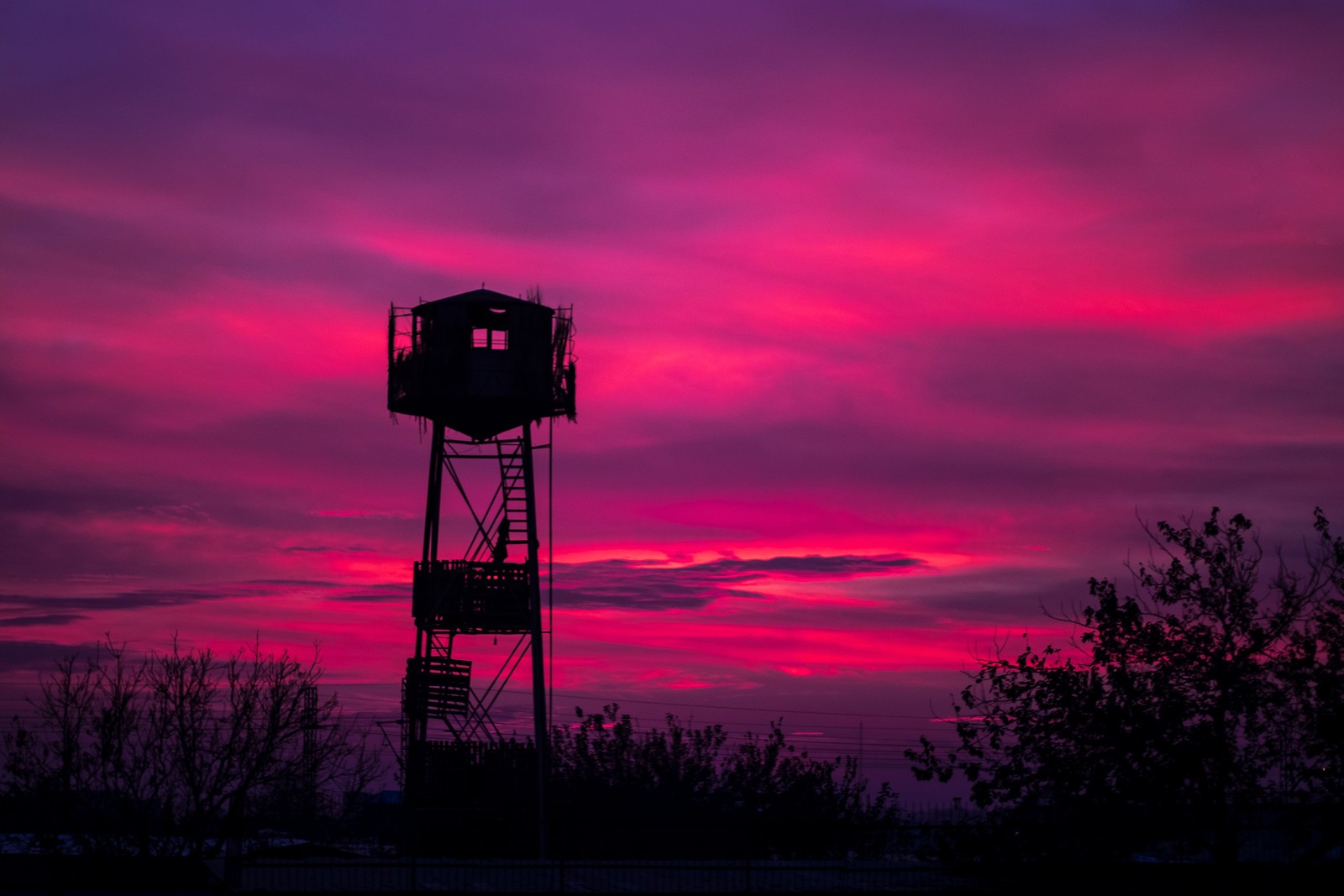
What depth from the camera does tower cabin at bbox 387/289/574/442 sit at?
1896 inches

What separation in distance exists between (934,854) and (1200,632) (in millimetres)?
7659

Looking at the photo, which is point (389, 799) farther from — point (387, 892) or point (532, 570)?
point (387, 892)

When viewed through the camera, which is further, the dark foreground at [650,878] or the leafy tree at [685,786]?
the leafy tree at [685,786]

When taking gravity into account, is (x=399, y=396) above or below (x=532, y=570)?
above

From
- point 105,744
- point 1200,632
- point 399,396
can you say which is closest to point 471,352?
point 399,396

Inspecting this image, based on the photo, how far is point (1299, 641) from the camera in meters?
31.3

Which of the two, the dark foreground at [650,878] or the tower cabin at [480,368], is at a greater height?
the tower cabin at [480,368]

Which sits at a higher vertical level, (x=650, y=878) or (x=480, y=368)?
(x=480, y=368)

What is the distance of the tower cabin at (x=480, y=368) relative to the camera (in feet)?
158

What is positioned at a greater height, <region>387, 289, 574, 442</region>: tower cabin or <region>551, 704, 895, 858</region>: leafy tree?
<region>387, 289, 574, 442</region>: tower cabin

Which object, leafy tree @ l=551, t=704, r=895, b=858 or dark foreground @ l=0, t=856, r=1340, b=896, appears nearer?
dark foreground @ l=0, t=856, r=1340, b=896

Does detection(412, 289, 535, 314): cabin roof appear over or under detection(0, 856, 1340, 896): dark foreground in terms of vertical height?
over

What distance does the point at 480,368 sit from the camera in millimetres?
48375

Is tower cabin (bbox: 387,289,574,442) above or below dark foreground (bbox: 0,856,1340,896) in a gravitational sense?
above
